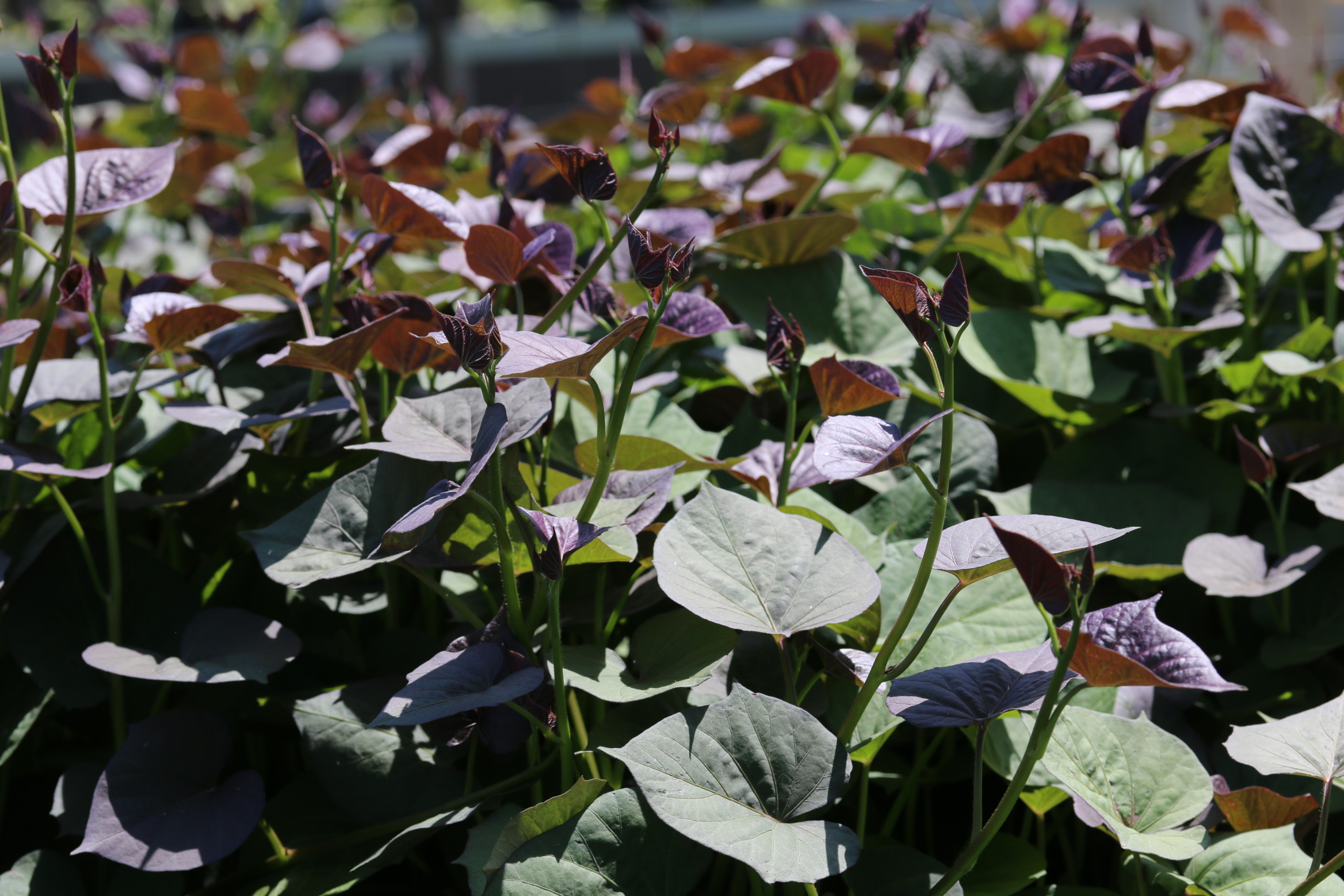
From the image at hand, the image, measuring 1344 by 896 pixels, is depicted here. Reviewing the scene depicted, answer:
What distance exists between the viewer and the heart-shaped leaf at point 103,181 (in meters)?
1.02

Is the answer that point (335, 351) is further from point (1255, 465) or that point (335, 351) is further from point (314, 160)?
point (1255, 465)

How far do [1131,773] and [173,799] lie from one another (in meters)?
0.77

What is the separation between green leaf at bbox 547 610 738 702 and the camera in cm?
73

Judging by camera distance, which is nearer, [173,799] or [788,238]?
[173,799]

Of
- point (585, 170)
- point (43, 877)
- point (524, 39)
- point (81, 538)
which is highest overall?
point (585, 170)

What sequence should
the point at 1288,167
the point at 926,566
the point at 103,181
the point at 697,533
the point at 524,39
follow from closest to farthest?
the point at 926,566, the point at 697,533, the point at 103,181, the point at 1288,167, the point at 524,39

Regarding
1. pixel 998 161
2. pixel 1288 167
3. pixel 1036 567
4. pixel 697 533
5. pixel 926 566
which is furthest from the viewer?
pixel 998 161

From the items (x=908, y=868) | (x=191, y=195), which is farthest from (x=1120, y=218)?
(x=191, y=195)

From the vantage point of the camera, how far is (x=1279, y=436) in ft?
3.33

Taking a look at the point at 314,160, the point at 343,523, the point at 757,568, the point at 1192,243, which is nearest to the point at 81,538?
the point at 343,523

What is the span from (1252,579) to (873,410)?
0.42 metres

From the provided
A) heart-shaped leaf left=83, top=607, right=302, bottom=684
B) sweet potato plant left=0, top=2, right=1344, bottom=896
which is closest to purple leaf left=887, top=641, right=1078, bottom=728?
sweet potato plant left=0, top=2, right=1344, bottom=896

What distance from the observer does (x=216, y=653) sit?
0.85 meters

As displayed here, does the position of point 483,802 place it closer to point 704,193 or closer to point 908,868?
point 908,868
